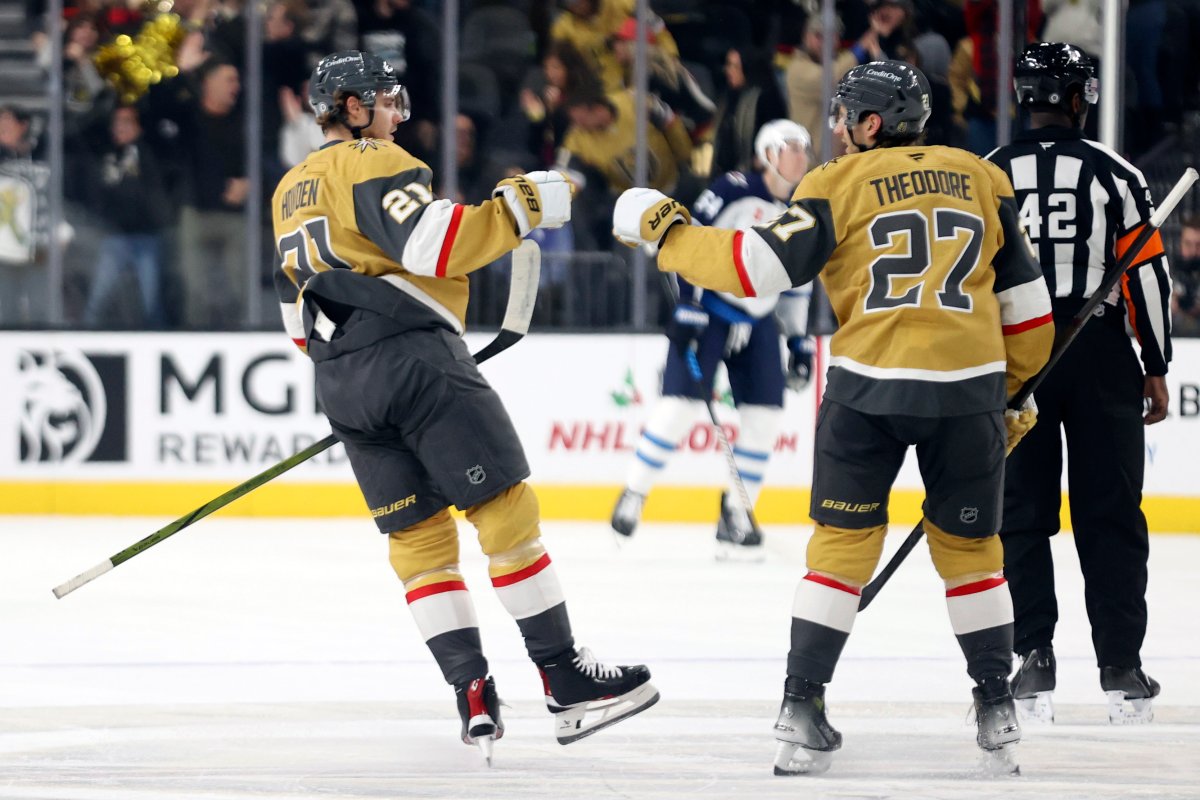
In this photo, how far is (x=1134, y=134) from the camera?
25.2 ft

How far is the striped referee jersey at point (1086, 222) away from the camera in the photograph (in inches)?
146

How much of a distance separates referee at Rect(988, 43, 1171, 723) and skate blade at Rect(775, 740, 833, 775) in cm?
69

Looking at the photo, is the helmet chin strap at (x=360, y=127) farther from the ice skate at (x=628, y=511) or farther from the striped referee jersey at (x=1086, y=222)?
the ice skate at (x=628, y=511)

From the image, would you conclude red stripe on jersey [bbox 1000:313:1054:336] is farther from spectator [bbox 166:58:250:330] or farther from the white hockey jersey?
spectator [bbox 166:58:250:330]

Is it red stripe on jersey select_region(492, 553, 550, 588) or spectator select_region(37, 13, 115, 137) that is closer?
red stripe on jersey select_region(492, 553, 550, 588)

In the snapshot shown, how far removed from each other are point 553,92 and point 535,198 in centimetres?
496

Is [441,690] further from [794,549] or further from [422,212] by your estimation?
[794,549]

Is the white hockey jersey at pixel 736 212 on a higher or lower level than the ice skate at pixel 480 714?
higher

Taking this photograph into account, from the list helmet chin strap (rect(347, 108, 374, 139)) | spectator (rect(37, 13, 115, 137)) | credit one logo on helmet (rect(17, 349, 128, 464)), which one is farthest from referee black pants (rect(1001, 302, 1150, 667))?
spectator (rect(37, 13, 115, 137))

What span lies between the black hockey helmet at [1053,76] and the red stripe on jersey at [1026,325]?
2.08 ft

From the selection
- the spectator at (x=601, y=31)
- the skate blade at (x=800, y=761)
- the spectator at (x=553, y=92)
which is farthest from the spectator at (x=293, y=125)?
the skate blade at (x=800, y=761)

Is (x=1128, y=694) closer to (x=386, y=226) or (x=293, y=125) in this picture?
(x=386, y=226)

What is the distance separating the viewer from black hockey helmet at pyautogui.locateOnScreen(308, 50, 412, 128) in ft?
11.3

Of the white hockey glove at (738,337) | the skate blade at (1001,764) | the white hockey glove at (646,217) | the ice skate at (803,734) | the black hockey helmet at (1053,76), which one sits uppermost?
the black hockey helmet at (1053,76)
